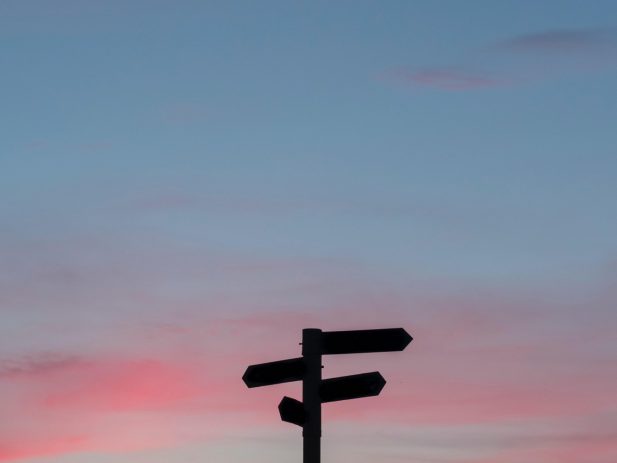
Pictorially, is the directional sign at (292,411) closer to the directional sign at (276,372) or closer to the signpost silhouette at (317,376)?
the signpost silhouette at (317,376)

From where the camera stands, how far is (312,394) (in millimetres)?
10688

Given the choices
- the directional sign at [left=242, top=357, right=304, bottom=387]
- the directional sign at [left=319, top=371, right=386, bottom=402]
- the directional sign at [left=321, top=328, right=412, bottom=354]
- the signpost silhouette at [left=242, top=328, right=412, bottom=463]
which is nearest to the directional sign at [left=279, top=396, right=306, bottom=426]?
the signpost silhouette at [left=242, top=328, right=412, bottom=463]

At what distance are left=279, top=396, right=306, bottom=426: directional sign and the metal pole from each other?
6cm

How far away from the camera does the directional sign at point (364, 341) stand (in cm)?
1096

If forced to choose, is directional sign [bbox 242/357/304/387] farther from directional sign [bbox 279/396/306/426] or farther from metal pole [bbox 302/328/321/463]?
directional sign [bbox 279/396/306/426]

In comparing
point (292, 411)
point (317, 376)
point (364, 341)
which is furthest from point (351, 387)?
point (292, 411)

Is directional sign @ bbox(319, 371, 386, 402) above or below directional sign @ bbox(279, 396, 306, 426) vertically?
above

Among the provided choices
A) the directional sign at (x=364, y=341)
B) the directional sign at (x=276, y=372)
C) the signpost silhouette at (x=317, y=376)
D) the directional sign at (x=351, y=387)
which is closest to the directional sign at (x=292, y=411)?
the signpost silhouette at (x=317, y=376)

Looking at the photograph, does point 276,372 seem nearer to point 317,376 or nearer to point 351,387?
point 317,376

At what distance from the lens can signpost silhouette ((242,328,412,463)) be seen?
1052 centimetres

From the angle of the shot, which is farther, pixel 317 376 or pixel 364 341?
pixel 364 341

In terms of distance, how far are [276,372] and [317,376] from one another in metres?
0.48

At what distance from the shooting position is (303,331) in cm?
1100

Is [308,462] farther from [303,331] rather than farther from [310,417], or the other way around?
[303,331]
